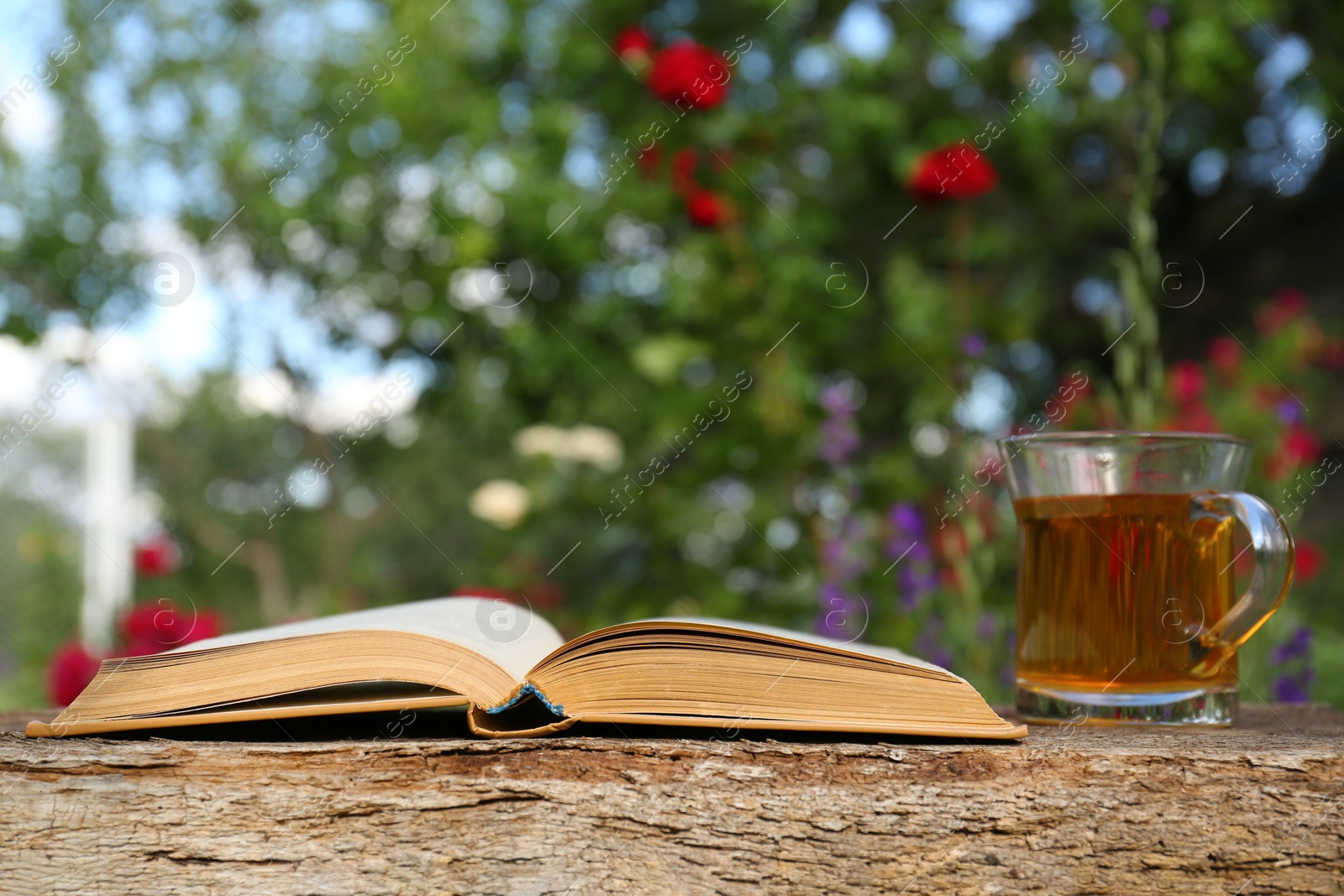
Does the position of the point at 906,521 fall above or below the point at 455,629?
above

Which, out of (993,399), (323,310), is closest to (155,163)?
(323,310)

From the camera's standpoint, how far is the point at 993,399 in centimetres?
499

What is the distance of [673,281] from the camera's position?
4164mm

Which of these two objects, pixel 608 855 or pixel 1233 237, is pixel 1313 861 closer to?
pixel 608 855

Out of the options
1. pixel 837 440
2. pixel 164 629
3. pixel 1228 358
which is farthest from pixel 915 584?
pixel 1228 358

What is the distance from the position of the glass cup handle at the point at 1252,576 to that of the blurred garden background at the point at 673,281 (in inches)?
30.7

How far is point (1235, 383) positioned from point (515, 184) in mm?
2963

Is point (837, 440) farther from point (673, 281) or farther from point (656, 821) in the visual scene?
point (673, 281)

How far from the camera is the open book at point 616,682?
87cm

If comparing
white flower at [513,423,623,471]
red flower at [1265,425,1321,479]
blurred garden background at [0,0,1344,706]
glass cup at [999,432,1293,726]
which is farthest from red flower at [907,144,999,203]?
glass cup at [999,432,1293,726]

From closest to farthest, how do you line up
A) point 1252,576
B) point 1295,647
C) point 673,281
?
1. point 1252,576
2. point 1295,647
3. point 673,281

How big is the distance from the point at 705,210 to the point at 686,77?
325 mm

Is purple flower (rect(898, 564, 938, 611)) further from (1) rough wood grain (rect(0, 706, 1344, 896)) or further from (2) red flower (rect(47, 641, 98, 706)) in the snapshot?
(2) red flower (rect(47, 641, 98, 706))

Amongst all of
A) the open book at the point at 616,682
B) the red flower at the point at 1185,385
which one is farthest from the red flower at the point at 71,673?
the red flower at the point at 1185,385
